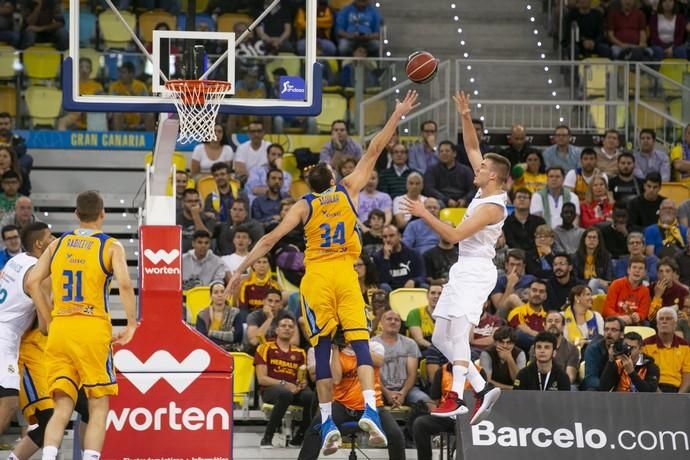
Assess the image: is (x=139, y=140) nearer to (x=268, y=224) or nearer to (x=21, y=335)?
(x=268, y=224)

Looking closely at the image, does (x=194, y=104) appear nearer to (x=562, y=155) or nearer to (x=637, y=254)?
(x=637, y=254)

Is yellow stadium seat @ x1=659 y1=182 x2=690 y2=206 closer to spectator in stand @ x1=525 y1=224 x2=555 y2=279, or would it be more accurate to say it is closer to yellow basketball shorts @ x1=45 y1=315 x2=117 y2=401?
spectator in stand @ x1=525 y1=224 x2=555 y2=279

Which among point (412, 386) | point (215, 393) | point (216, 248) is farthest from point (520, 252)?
point (215, 393)

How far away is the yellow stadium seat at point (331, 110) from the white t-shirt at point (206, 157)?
57.8 inches

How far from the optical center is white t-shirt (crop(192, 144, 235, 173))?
18734 millimetres

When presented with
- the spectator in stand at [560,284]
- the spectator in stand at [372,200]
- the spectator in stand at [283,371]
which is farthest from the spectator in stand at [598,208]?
the spectator in stand at [283,371]

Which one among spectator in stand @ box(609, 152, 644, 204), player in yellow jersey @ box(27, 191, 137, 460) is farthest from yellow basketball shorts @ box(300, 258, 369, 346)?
spectator in stand @ box(609, 152, 644, 204)

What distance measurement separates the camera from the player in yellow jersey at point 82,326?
11.0 meters

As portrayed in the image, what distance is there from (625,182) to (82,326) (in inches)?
387

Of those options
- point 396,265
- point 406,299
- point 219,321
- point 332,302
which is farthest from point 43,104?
point 332,302

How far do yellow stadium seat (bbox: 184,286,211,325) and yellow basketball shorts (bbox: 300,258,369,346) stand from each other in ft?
14.9

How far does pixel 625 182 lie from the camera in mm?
18906

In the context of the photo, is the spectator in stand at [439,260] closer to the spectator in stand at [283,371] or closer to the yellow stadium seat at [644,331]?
the yellow stadium seat at [644,331]

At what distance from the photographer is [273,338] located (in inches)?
584
